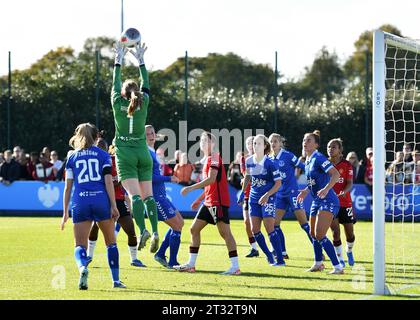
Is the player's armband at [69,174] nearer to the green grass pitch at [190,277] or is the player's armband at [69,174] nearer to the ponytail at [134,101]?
the green grass pitch at [190,277]

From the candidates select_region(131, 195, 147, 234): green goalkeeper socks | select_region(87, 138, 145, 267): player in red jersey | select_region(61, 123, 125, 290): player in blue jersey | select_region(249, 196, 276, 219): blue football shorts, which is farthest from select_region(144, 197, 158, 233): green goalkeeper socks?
select_region(249, 196, 276, 219): blue football shorts

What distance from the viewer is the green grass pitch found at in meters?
10.9

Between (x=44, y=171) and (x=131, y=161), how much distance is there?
1618 centimetres

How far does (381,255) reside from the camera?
10.7 meters

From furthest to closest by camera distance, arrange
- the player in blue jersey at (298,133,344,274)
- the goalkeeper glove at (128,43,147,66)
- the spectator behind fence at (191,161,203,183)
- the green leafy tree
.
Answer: the green leafy tree → the spectator behind fence at (191,161,203,183) → the player in blue jersey at (298,133,344,274) → the goalkeeper glove at (128,43,147,66)

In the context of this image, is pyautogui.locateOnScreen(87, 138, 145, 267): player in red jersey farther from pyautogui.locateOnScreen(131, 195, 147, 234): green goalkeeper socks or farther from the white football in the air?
the white football in the air

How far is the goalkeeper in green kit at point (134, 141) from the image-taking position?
1237cm

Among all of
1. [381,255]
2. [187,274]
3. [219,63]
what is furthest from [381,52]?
[219,63]

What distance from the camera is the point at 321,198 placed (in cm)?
1310

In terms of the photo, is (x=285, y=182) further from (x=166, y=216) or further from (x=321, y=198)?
(x=166, y=216)

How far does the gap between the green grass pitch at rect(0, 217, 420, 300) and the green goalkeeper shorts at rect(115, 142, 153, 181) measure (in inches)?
55.3

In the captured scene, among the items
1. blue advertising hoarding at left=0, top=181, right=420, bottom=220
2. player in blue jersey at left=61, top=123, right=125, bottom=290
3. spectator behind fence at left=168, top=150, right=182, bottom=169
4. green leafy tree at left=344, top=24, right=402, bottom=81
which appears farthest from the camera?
green leafy tree at left=344, top=24, right=402, bottom=81
